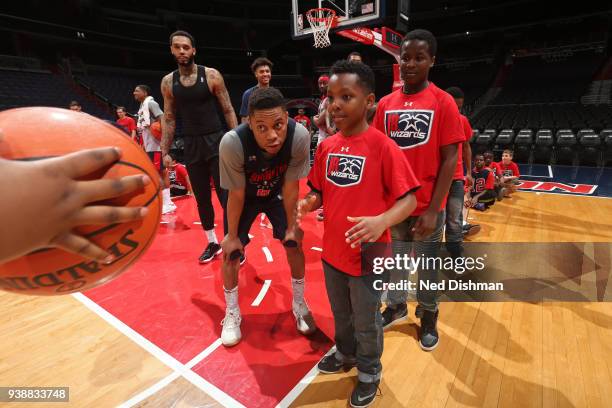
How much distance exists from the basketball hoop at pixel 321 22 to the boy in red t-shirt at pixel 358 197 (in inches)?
302

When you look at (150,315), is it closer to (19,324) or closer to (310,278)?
(19,324)

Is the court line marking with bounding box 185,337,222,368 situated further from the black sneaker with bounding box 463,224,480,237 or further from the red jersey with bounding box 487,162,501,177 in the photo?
the red jersey with bounding box 487,162,501,177

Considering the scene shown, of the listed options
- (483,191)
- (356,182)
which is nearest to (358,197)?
(356,182)

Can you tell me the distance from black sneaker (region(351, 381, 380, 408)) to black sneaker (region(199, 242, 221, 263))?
2407 mm

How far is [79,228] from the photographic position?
2.72ft

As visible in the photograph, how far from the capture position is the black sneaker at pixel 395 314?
2686 mm

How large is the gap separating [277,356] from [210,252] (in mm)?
1859

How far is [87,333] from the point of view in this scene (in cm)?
260

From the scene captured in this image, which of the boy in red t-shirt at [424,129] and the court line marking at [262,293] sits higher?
the boy in red t-shirt at [424,129]

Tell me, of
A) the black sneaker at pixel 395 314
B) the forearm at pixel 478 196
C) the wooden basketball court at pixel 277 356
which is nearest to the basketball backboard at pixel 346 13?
the forearm at pixel 478 196

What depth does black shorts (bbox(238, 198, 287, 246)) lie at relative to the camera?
2.49 m

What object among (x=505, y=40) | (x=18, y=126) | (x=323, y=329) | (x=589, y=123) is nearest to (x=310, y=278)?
(x=323, y=329)

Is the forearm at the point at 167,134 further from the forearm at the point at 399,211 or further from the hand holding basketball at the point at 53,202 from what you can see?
the hand holding basketball at the point at 53,202

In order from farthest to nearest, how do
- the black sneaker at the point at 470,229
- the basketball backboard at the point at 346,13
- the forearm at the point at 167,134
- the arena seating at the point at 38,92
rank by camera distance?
the arena seating at the point at 38,92
the basketball backboard at the point at 346,13
the black sneaker at the point at 470,229
the forearm at the point at 167,134
